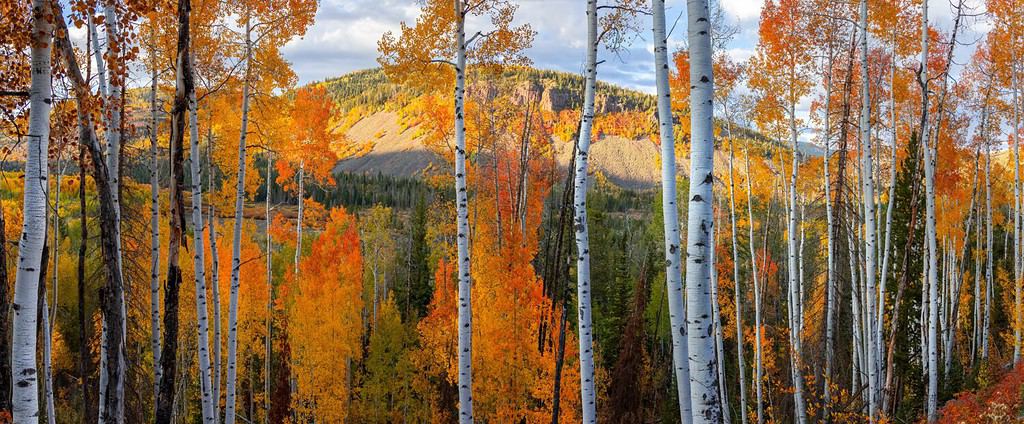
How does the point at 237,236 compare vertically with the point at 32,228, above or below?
below

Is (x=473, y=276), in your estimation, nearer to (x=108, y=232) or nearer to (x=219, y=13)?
(x=219, y=13)

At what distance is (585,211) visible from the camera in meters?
6.38

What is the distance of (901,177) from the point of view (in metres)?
16.3

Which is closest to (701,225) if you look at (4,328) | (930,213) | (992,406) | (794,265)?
(4,328)

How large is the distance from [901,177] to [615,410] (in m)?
10.9

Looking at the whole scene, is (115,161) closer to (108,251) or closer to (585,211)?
(108,251)

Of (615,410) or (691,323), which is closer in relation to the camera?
(691,323)

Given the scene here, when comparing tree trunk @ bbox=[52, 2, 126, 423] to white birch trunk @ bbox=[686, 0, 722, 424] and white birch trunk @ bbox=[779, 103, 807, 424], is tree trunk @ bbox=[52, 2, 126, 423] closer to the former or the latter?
white birch trunk @ bbox=[686, 0, 722, 424]

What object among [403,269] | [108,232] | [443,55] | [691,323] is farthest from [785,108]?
[403,269]

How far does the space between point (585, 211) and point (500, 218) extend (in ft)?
27.7

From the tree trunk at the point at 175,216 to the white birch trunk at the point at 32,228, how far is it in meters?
2.50

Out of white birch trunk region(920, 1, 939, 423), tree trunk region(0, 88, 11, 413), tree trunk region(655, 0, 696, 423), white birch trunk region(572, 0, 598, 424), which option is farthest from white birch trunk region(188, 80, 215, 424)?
white birch trunk region(920, 1, 939, 423)

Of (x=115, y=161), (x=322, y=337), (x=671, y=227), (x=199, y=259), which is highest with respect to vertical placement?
(x=115, y=161)

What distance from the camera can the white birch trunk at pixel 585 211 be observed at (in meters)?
6.50
